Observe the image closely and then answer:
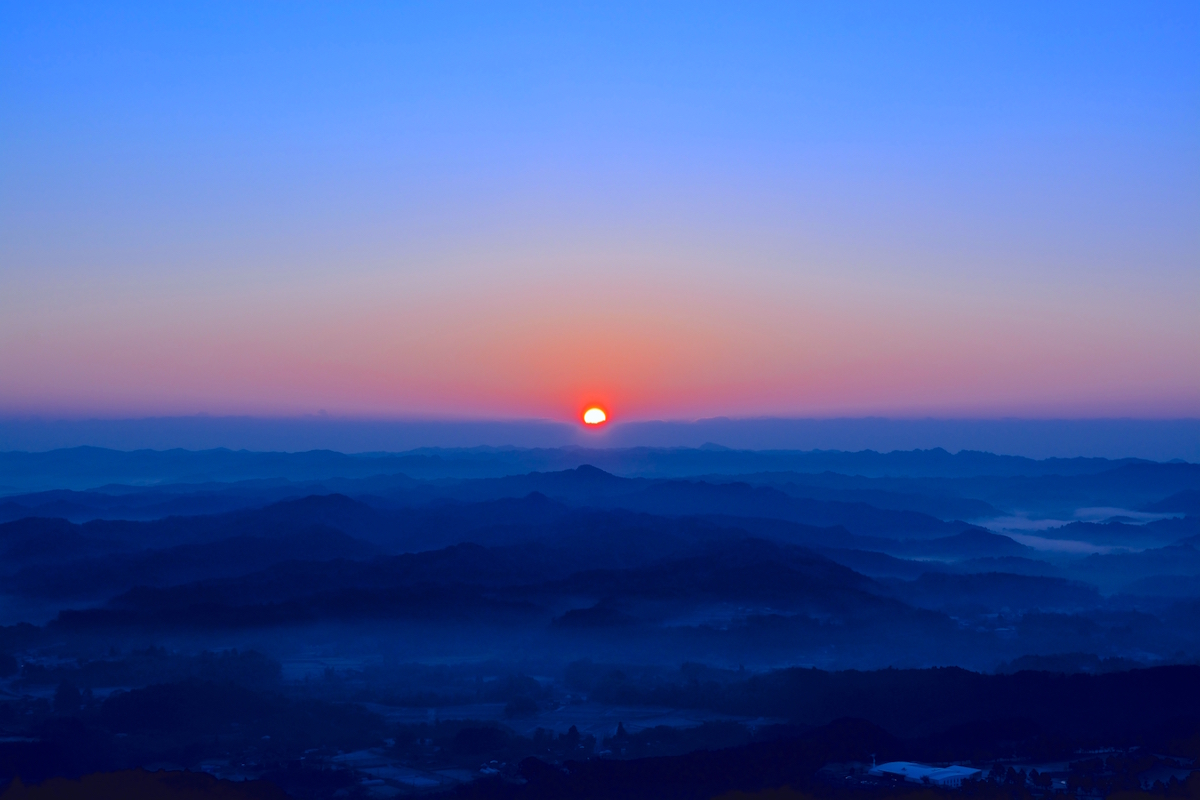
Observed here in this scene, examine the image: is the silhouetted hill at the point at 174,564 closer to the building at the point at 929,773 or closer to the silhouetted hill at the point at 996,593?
the silhouetted hill at the point at 996,593

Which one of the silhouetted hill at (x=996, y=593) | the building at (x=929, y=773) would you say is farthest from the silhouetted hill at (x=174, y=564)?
the building at (x=929, y=773)

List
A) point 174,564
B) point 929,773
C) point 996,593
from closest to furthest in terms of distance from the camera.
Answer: point 929,773 → point 996,593 → point 174,564

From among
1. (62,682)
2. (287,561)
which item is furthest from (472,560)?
(62,682)

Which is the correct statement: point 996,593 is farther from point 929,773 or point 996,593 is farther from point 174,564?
point 174,564

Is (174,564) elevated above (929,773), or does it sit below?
below

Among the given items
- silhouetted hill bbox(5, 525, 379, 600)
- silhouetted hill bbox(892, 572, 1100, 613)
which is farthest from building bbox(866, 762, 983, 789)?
silhouetted hill bbox(5, 525, 379, 600)

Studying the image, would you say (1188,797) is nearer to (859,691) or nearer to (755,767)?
(755,767)

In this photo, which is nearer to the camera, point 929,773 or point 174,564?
point 929,773

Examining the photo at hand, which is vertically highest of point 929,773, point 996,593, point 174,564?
point 929,773

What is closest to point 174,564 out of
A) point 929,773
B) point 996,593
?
point 996,593

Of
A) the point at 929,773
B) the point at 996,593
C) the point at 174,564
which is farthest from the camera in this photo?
the point at 174,564

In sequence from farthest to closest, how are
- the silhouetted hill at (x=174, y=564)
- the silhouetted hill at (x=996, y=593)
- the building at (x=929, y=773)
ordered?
the silhouetted hill at (x=996, y=593), the silhouetted hill at (x=174, y=564), the building at (x=929, y=773)
